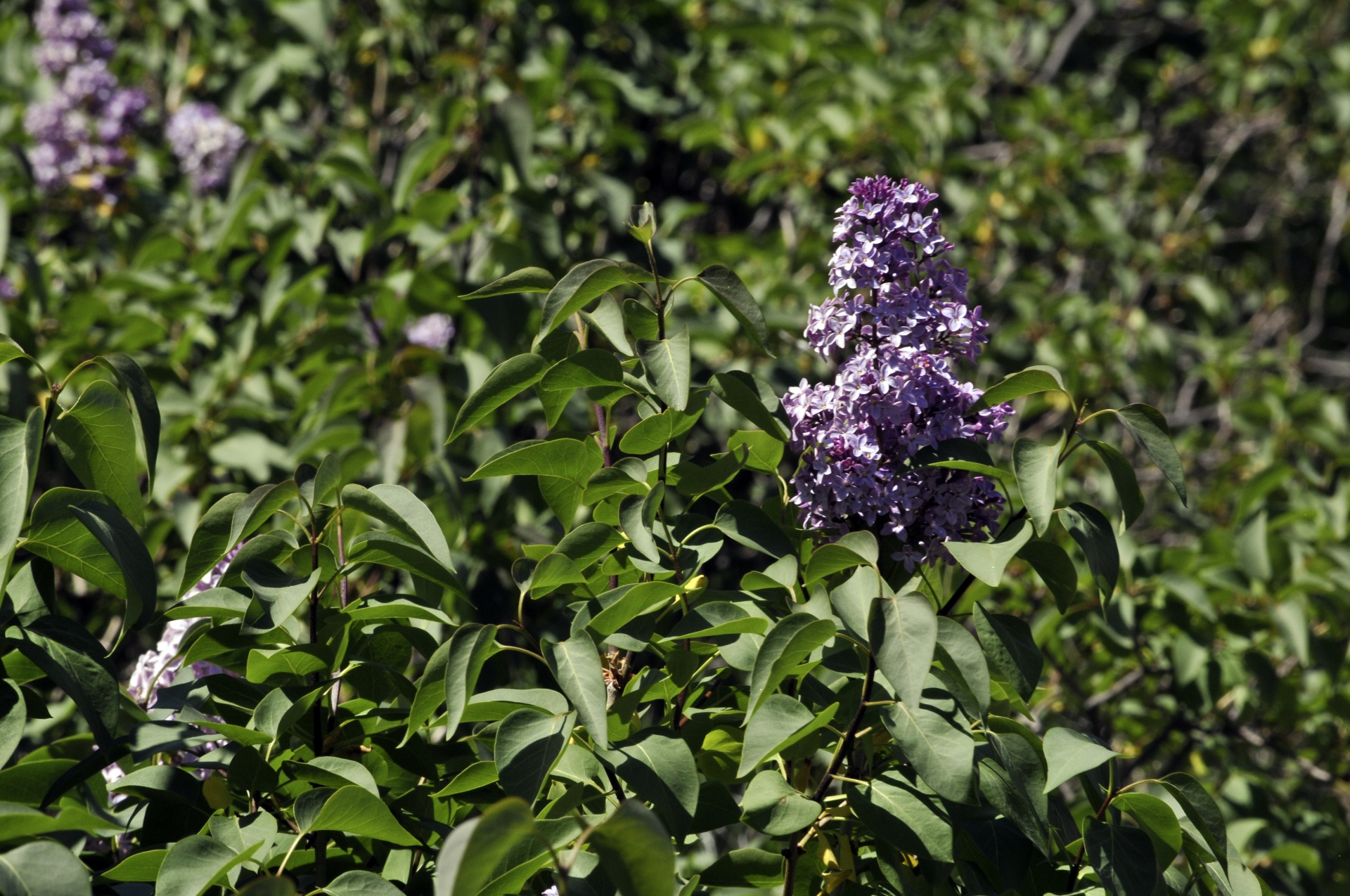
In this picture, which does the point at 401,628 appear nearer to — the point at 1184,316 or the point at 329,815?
the point at 329,815

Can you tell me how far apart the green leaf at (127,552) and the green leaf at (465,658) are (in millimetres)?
309

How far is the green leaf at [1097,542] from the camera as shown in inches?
40.8

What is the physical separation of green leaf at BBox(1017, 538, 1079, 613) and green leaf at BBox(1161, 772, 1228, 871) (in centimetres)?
19

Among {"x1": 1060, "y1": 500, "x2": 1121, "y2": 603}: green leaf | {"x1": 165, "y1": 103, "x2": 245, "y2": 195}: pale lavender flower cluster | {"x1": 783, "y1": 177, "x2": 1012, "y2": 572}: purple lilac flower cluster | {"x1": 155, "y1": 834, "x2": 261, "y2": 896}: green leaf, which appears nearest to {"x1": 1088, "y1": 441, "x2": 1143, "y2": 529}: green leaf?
{"x1": 1060, "y1": 500, "x2": 1121, "y2": 603}: green leaf

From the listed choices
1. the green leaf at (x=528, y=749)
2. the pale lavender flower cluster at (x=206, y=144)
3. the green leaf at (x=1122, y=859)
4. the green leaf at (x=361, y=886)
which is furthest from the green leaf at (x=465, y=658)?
the pale lavender flower cluster at (x=206, y=144)

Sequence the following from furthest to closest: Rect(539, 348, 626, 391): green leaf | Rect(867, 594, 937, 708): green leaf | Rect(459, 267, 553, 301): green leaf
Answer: Rect(459, 267, 553, 301): green leaf → Rect(539, 348, 626, 391): green leaf → Rect(867, 594, 937, 708): green leaf

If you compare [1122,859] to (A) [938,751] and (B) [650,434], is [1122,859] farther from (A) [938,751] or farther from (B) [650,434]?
(B) [650,434]

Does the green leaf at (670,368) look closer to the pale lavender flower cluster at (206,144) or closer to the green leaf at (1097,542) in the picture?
the green leaf at (1097,542)

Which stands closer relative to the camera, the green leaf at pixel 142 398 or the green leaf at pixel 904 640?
the green leaf at pixel 904 640

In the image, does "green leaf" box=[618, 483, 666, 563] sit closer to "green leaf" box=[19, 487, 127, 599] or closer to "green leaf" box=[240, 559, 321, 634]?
"green leaf" box=[240, 559, 321, 634]

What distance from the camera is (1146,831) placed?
106cm

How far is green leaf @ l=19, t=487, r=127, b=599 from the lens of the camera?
1033 mm

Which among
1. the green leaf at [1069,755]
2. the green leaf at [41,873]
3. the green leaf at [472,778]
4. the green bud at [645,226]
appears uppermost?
the green bud at [645,226]

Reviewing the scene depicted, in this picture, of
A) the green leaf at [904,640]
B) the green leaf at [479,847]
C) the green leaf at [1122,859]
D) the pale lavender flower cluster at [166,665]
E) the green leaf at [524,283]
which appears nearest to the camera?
the green leaf at [479,847]
